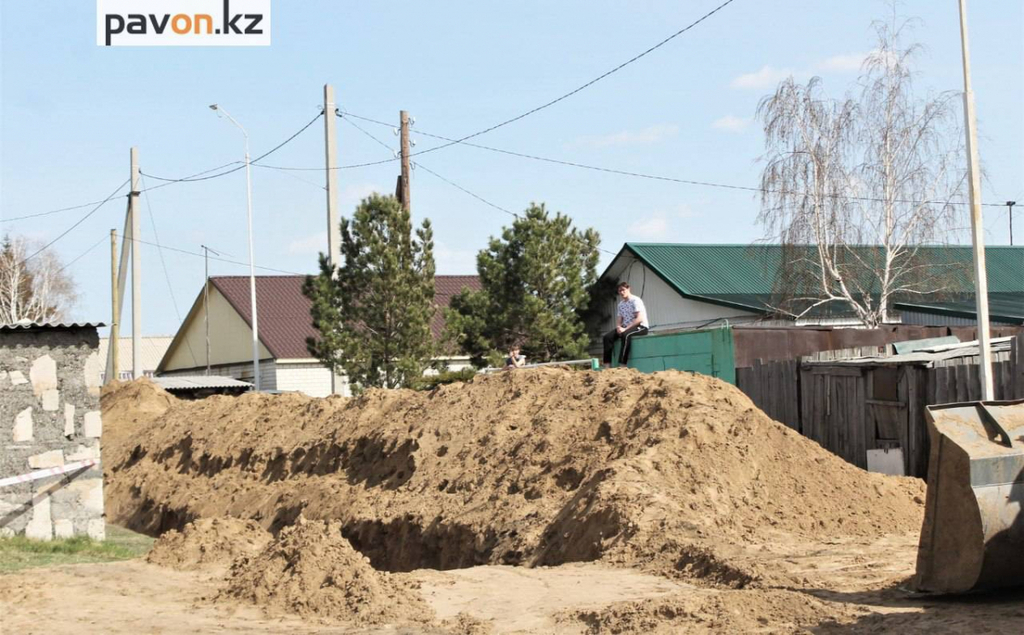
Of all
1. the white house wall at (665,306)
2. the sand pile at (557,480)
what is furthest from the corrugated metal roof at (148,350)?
the sand pile at (557,480)

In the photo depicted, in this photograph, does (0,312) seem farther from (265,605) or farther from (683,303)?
(265,605)

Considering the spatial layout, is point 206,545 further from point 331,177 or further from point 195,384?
point 195,384

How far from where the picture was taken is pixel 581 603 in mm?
9484

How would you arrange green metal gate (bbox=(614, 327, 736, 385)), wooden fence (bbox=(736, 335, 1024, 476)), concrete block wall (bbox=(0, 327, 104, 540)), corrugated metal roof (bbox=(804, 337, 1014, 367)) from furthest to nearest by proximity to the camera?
1. green metal gate (bbox=(614, 327, 736, 385))
2. corrugated metal roof (bbox=(804, 337, 1014, 367))
3. wooden fence (bbox=(736, 335, 1024, 476))
4. concrete block wall (bbox=(0, 327, 104, 540))

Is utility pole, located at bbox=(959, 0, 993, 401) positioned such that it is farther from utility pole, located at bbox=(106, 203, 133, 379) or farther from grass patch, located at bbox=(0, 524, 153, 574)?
utility pole, located at bbox=(106, 203, 133, 379)

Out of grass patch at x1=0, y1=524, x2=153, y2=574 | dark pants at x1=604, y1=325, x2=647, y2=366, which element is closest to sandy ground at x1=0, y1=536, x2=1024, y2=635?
grass patch at x1=0, y1=524, x2=153, y2=574

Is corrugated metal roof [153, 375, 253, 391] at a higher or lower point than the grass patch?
higher

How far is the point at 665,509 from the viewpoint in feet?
39.0

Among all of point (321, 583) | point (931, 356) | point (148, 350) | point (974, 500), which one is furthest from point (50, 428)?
point (148, 350)

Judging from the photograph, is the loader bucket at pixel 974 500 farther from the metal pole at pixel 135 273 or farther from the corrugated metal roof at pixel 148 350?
the corrugated metal roof at pixel 148 350

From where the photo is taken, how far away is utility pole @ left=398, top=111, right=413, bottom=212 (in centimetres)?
2667

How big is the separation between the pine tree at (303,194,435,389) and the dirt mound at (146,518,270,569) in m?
13.5

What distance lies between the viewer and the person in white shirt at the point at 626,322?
1853 cm

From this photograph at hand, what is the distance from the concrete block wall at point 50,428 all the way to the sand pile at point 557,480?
11.2 ft
